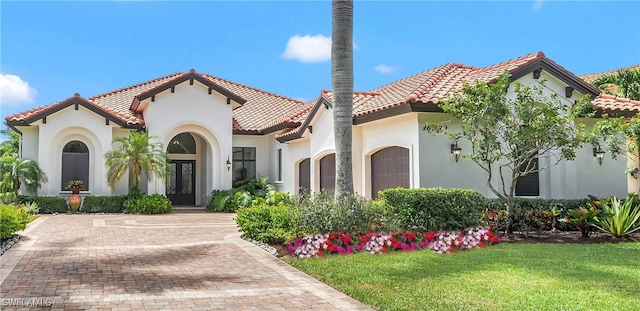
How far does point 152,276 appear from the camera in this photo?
9102 mm

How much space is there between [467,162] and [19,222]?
12.2m

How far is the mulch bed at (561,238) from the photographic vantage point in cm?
1325

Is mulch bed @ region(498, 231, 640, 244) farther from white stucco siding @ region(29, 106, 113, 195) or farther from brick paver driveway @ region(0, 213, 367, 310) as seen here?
white stucco siding @ region(29, 106, 113, 195)

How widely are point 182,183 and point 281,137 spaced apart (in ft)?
22.2

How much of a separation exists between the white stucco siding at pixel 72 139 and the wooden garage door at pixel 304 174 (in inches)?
337

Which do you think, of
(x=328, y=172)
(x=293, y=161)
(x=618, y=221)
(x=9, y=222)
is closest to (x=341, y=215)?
(x=618, y=221)

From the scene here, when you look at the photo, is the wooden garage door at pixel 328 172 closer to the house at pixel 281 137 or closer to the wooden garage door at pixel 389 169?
the house at pixel 281 137

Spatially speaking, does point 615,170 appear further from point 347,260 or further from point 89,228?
point 89,228

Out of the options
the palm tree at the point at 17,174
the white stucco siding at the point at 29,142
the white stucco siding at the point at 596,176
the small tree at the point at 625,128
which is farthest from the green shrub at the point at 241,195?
the small tree at the point at 625,128

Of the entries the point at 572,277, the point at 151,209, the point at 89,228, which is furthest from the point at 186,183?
the point at 572,277

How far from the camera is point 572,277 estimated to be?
8531 millimetres

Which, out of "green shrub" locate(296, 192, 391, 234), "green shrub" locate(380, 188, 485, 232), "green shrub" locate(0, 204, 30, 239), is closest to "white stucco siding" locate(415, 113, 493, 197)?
"green shrub" locate(380, 188, 485, 232)

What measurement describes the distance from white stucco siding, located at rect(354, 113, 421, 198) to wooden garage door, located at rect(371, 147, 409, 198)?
21 cm

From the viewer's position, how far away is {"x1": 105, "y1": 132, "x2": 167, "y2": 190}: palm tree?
23.1m
